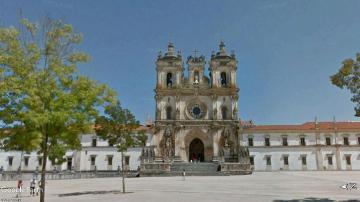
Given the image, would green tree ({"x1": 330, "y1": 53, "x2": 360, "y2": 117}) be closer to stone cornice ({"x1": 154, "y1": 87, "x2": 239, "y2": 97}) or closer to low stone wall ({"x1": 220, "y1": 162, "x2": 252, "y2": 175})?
low stone wall ({"x1": 220, "y1": 162, "x2": 252, "y2": 175})

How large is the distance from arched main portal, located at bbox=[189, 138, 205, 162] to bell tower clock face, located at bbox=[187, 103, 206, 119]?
4.25 meters

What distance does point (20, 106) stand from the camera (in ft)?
35.5

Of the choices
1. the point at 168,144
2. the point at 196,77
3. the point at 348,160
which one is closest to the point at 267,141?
the point at 348,160

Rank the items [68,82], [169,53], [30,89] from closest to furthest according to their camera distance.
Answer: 1. [30,89]
2. [68,82]
3. [169,53]

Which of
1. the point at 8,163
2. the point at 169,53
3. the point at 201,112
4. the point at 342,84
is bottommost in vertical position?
the point at 8,163

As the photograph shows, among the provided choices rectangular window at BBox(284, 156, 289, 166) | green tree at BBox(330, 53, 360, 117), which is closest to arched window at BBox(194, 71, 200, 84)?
rectangular window at BBox(284, 156, 289, 166)

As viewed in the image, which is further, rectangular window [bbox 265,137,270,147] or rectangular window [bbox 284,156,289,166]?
rectangular window [bbox 265,137,270,147]

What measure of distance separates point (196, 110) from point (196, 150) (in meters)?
6.80

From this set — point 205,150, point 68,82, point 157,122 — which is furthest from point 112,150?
point 68,82

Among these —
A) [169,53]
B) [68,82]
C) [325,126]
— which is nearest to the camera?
[68,82]

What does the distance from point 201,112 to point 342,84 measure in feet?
151

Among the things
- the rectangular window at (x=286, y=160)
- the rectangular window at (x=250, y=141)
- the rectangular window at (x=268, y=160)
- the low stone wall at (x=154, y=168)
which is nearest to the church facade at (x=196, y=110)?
the low stone wall at (x=154, y=168)

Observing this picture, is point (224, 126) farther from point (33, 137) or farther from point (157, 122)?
point (33, 137)

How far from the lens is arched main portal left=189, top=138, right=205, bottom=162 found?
58.2 metres
